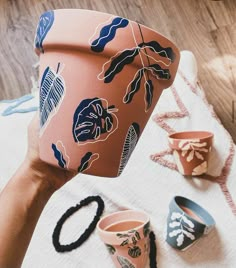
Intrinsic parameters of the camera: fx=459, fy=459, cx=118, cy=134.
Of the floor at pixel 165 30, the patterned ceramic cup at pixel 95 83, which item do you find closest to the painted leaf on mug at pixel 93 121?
the patterned ceramic cup at pixel 95 83

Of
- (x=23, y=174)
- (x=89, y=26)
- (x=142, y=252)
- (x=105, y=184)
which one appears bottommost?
(x=142, y=252)

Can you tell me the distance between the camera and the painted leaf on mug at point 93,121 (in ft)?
1.65

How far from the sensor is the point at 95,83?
0.50m

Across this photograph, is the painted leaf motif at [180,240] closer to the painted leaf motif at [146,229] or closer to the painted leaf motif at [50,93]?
the painted leaf motif at [146,229]

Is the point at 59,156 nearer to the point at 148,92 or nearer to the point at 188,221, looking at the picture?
the point at 148,92

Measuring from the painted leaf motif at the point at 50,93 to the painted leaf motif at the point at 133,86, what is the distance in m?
0.07

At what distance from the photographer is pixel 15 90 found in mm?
1424

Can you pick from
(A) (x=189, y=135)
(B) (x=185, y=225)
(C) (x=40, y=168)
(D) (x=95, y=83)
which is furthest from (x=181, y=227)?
(D) (x=95, y=83)

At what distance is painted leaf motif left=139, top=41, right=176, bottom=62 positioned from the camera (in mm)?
490

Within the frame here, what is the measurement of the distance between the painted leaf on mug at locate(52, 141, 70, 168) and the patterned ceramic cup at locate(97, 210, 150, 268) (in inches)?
14.7

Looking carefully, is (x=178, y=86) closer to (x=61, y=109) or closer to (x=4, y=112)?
(x=4, y=112)

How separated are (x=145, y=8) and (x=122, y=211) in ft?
2.50

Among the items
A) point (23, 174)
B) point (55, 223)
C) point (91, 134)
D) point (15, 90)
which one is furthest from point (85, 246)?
point (15, 90)

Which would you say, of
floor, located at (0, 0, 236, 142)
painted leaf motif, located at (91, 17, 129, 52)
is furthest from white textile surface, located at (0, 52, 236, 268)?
painted leaf motif, located at (91, 17, 129, 52)
